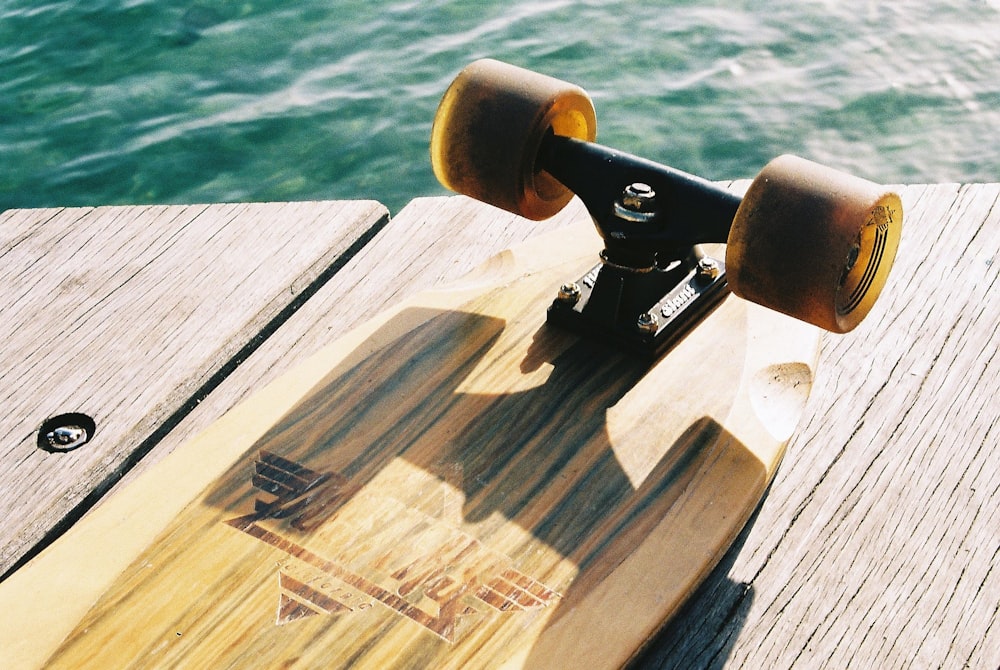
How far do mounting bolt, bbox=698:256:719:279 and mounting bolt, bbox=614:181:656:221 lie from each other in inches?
9.2

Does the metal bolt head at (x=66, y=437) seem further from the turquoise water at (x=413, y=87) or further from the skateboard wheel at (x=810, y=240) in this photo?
the turquoise water at (x=413, y=87)

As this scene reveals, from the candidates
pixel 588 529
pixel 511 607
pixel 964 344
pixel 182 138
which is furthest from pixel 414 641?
pixel 182 138

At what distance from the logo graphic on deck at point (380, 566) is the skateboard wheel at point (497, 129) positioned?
1.90 feet

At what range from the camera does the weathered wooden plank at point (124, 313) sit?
1945mm

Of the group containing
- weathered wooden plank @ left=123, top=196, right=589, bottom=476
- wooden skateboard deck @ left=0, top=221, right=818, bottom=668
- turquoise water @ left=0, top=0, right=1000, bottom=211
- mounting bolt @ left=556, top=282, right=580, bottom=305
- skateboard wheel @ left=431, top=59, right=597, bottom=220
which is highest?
skateboard wheel @ left=431, top=59, right=597, bottom=220

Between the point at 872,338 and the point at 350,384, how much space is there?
1.01 metres

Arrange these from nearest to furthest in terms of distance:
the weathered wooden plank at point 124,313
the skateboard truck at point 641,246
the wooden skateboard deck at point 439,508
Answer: the wooden skateboard deck at point 439,508 → the skateboard truck at point 641,246 → the weathered wooden plank at point 124,313

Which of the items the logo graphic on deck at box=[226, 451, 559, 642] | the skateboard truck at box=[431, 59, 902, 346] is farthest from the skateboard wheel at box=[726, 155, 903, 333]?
the logo graphic on deck at box=[226, 451, 559, 642]

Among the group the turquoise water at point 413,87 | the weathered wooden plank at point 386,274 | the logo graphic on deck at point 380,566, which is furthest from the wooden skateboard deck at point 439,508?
the turquoise water at point 413,87

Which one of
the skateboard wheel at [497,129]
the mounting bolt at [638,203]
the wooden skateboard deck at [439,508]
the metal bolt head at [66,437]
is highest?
the skateboard wheel at [497,129]

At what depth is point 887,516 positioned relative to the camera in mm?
1760

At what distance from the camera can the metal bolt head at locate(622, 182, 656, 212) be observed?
1.81 m

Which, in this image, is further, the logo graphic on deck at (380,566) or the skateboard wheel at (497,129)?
the skateboard wheel at (497,129)

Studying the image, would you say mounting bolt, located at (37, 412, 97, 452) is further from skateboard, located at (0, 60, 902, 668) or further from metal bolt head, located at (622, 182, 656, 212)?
metal bolt head, located at (622, 182, 656, 212)
